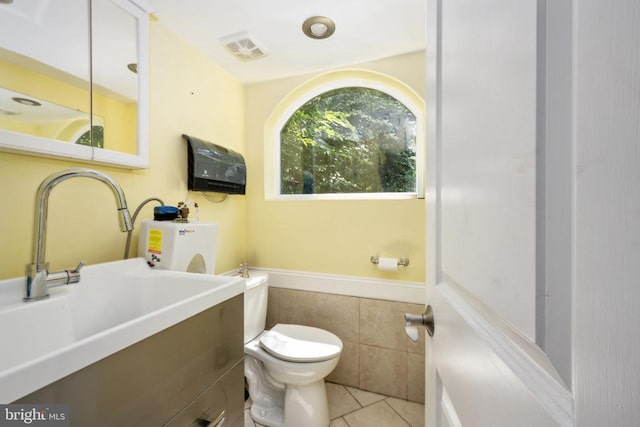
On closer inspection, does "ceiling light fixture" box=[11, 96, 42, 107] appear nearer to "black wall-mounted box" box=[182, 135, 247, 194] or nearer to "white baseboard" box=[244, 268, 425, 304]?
"black wall-mounted box" box=[182, 135, 247, 194]

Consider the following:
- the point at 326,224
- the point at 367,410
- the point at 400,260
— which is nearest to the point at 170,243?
the point at 326,224

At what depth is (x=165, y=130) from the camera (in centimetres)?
138

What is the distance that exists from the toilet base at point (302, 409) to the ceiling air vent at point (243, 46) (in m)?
1.86

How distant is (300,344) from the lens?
143 cm

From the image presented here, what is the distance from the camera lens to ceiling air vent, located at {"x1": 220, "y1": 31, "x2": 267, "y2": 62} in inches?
57.3

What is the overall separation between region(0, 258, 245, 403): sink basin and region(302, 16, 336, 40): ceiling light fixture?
51.0 inches

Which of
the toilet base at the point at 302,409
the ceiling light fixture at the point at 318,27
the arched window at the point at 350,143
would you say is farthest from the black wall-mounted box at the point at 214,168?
the toilet base at the point at 302,409

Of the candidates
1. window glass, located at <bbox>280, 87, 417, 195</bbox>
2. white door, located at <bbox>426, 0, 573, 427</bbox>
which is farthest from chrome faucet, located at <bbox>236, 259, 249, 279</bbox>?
white door, located at <bbox>426, 0, 573, 427</bbox>

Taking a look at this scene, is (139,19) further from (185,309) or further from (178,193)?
(185,309)

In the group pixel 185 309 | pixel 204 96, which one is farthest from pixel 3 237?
pixel 204 96

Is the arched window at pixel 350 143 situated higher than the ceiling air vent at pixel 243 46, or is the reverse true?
the ceiling air vent at pixel 243 46

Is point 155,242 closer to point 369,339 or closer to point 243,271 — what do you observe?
point 243,271

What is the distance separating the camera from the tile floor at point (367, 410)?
4.76 feet

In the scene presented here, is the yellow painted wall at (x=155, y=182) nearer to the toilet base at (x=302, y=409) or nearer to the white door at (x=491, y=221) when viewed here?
the toilet base at (x=302, y=409)
